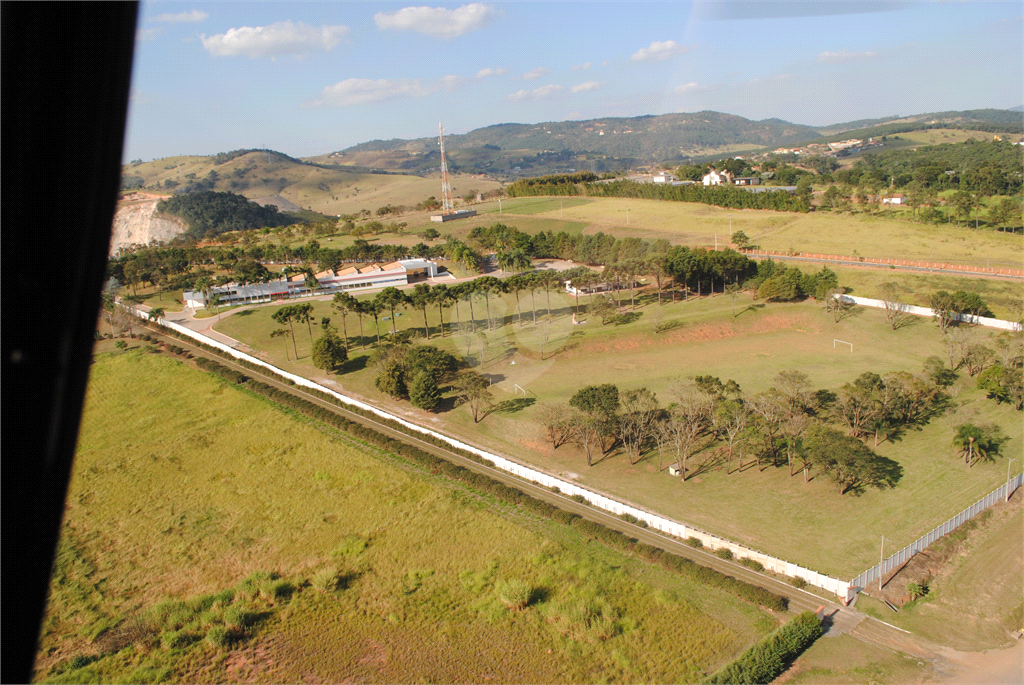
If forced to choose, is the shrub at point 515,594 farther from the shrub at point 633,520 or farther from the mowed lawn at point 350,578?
the shrub at point 633,520

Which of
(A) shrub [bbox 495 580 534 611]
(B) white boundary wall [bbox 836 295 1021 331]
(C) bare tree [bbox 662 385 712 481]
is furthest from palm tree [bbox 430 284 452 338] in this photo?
(A) shrub [bbox 495 580 534 611]

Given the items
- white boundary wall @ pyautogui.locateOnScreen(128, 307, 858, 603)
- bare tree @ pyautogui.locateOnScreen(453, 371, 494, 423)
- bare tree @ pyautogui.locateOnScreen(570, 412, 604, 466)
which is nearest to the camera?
white boundary wall @ pyautogui.locateOnScreen(128, 307, 858, 603)

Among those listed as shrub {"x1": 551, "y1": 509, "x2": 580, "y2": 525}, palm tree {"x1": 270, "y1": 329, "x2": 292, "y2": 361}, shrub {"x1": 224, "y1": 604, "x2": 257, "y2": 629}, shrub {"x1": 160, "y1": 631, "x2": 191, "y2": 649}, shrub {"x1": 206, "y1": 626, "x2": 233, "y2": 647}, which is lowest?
shrub {"x1": 160, "y1": 631, "x2": 191, "y2": 649}

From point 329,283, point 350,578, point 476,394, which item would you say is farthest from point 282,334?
point 350,578

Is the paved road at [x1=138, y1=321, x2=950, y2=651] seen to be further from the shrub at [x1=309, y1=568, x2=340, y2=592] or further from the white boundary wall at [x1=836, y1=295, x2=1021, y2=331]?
the white boundary wall at [x1=836, y1=295, x2=1021, y2=331]

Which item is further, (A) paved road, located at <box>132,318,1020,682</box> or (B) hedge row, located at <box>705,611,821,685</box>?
(A) paved road, located at <box>132,318,1020,682</box>

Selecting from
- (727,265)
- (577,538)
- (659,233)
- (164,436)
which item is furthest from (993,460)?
(659,233)

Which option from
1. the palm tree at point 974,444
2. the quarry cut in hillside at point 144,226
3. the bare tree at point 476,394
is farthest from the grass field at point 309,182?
the palm tree at point 974,444
